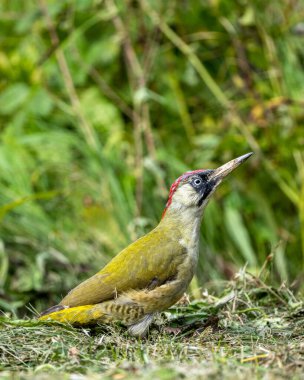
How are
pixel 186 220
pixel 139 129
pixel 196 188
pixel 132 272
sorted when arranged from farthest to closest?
pixel 139 129 → pixel 196 188 → pixel 186 220 → pixel 132 272

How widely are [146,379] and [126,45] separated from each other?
4.40 m

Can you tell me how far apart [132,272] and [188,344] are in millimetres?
532

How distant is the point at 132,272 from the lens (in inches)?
145

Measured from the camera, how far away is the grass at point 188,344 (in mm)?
2666

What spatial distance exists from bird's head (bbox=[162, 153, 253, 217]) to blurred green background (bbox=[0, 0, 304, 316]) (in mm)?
1466

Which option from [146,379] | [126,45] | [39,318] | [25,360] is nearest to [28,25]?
[126,45]

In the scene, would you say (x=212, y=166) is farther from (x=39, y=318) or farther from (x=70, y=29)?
(x=39, y=318)

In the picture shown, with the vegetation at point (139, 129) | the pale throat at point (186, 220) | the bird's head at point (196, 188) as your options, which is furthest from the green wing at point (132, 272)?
the vegetation at point (139, 129)

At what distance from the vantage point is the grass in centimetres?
267

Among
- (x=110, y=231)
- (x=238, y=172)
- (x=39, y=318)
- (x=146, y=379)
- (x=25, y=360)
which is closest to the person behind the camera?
(x=146, y=379)

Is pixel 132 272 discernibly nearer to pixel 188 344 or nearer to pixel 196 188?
pixel 188 344

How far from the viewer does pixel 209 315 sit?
3727 mm

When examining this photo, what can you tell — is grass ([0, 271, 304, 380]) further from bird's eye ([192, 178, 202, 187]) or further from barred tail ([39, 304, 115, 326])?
bird's eye ([192, 178, 202, 187])

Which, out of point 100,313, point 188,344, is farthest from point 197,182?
point 188,344
